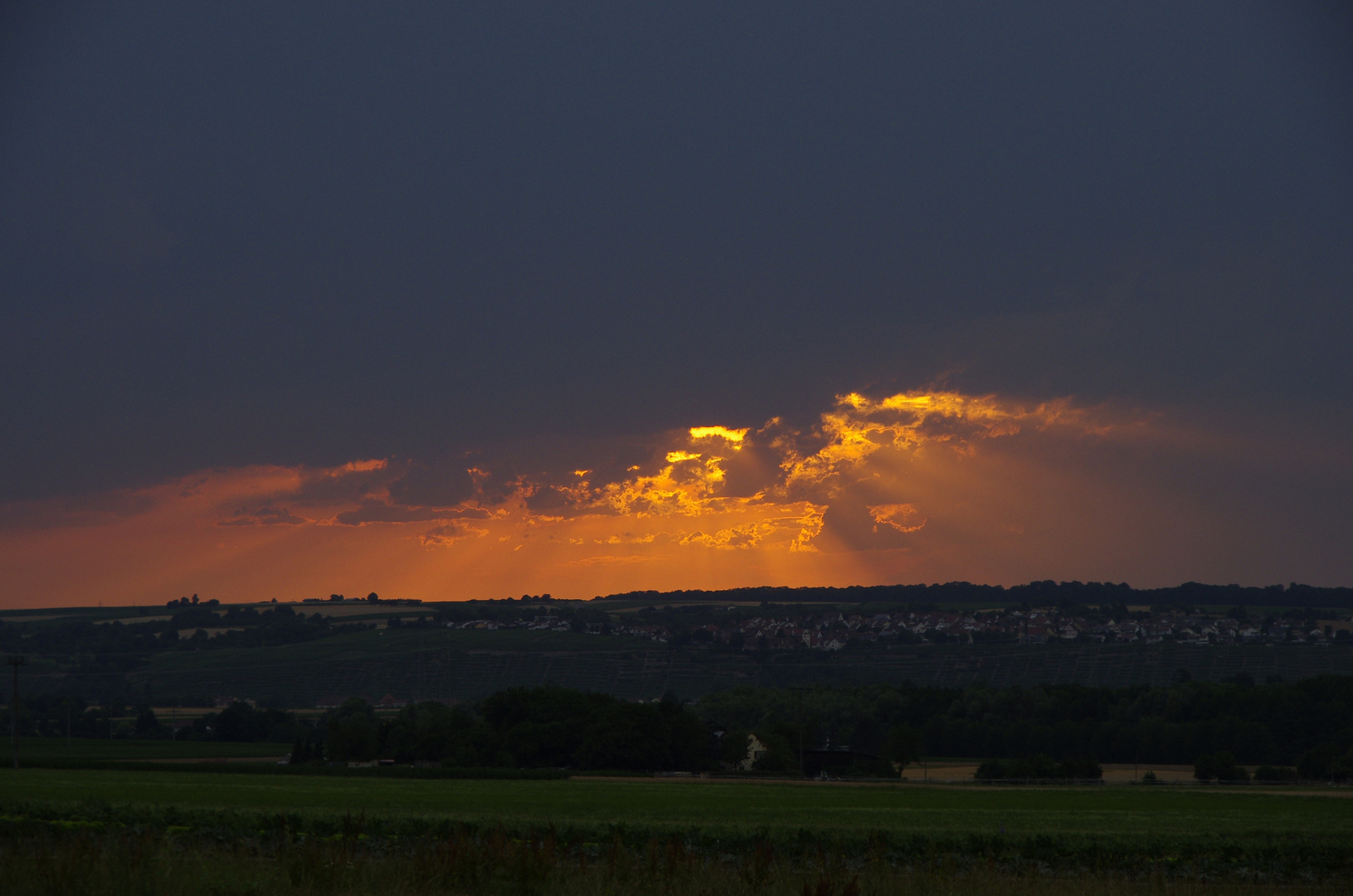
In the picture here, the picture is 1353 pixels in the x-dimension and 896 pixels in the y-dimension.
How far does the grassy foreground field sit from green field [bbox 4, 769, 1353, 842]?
0.29 meters

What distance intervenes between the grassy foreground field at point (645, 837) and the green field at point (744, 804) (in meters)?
0.29

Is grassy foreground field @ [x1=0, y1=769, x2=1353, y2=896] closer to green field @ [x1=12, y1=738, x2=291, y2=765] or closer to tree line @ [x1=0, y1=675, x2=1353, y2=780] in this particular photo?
tree line @ [x1=0, y1=675, x2=1353, y2=780]

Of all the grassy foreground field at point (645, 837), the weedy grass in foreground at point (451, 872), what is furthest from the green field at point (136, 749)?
the weedy grass in foreground at point (451, 872)

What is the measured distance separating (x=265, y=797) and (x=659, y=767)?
50.3 meters

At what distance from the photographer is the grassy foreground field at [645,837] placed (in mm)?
16609

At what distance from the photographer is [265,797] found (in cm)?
5194

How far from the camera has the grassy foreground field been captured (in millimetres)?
16609

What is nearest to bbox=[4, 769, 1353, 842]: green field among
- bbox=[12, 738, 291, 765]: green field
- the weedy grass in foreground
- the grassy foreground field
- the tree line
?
the grassy foreground field

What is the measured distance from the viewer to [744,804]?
180ft

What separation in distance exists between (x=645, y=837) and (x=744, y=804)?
21497 mm

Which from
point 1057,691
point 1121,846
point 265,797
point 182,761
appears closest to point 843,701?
point 1057,691

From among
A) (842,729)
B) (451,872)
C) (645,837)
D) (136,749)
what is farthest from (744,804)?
(842,729)

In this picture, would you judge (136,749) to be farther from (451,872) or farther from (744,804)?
(451,872)

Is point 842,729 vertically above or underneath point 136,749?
underneath
